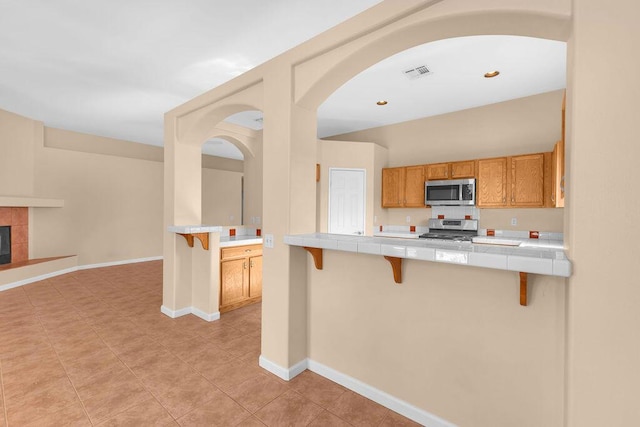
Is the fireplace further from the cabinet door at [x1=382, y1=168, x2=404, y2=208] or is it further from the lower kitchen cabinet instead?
the cabinet door at [x1=382, y1=168, x2=404, y2=208]

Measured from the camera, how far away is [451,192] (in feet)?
14.5

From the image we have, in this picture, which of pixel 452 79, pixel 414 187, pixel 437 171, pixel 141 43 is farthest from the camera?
pixel 414 187

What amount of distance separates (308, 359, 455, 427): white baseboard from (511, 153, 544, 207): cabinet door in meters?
3.25

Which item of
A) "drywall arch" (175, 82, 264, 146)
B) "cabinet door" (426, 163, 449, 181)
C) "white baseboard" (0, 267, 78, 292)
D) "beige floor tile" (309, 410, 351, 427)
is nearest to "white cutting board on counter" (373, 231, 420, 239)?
"cabinet door" (426, 163, 449, 181)

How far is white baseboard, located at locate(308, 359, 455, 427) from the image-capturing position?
5.97 feet

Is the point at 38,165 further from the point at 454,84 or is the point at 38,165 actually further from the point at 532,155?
the point at 532,155

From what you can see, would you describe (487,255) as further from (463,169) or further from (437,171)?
(437,171)

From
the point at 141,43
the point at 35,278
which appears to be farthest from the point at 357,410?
the point at 35,278

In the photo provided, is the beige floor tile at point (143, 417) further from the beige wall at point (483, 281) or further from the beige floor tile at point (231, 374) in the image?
the beige wall at point (483, 281)

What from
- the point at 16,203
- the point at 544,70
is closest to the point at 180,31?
the point at 544,70

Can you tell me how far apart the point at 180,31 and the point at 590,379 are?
357cm

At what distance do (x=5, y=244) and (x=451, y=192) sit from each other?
7.72m

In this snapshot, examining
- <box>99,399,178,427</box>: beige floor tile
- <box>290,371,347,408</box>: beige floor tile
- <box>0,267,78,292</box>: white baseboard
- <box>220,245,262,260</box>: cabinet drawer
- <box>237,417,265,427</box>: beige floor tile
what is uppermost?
<box>220,245,262,260</box>: cabinet drawer

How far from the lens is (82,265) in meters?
6.09
